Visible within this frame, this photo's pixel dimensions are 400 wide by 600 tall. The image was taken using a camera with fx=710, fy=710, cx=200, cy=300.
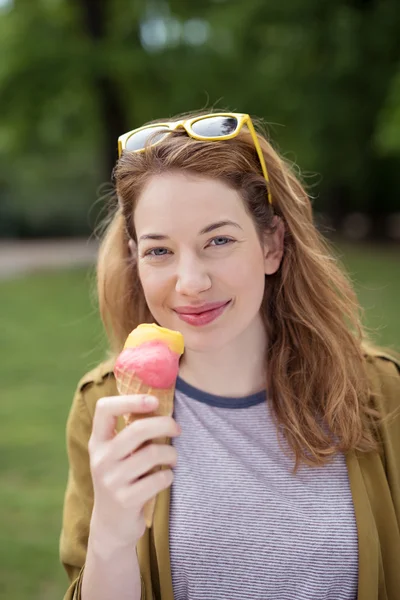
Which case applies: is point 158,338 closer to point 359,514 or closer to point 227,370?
point 227,370

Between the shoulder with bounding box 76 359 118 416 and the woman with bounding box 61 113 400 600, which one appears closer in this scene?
the woman with bounding box 61 113 400 600

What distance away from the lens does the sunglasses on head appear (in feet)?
7.38

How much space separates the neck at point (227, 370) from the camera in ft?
7.98

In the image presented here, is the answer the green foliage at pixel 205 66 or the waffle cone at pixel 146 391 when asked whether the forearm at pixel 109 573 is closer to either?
the waffle cone at pixel 146 391

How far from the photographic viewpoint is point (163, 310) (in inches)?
87.8

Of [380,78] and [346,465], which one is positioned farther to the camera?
[380,78]

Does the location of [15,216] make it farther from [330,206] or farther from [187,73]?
[187,73]

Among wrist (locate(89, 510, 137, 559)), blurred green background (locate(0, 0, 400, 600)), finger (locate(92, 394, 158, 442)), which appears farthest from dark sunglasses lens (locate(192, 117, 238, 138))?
blurred green background (locate(0, 0, 400, 600))

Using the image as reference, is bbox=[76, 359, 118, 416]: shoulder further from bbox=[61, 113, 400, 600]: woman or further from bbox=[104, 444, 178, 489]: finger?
bbox=[104, 444, 178, 489]: finger

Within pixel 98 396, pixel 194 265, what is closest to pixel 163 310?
pixel 194 265

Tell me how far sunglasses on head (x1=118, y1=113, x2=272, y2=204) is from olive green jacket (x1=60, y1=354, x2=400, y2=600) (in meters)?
0.84

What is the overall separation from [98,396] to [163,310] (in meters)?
0.45

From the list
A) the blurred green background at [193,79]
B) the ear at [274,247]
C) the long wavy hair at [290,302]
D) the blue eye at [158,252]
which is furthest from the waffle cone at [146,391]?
the blurred green background at [193,79]

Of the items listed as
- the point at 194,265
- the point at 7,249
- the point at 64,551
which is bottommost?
the point at 7,249
